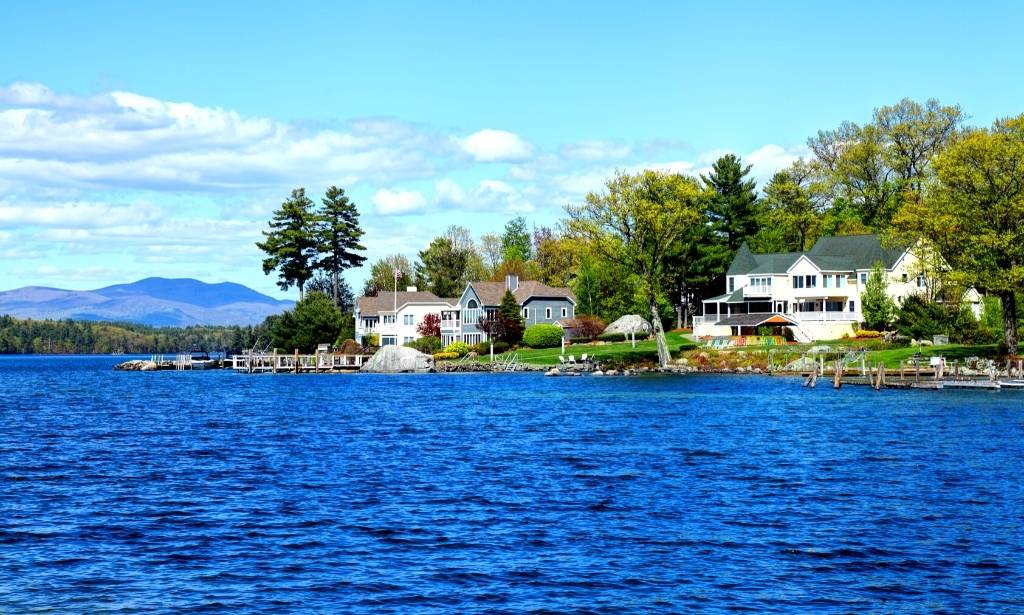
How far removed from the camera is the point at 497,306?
125 metres

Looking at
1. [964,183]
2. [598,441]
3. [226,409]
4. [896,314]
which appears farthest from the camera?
[896,314]

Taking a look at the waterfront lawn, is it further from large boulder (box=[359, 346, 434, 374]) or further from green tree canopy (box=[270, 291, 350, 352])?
green tree canopy (box=[270, 291, 350, 352])

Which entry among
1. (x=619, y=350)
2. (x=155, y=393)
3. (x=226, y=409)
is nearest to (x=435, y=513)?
(x=226, y=409)

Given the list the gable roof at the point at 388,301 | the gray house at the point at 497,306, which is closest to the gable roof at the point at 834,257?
the gray house at the point at 497,306

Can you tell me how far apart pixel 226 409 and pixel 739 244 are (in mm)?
71834

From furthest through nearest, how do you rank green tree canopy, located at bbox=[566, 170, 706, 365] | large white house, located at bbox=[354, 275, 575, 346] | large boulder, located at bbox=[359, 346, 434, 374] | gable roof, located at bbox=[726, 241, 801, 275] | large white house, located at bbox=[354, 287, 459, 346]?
1. large white house, located at bbox=[354, 287, 459, 346]
2. large white house, located at bbox=[354, 275, 575, 346]
3. large boulder, located at bbox=[359, 346, 434, 374]
4. gable roof, located at bbox=[726, 241, 801, 275]
5. green tree canopy, located at bbox=[566, 170, 706, 365]

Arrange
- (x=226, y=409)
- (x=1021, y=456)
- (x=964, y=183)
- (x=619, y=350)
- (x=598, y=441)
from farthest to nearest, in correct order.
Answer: (x=619, y=350), (x=964, y=183), (x=226, y=409), (x=598, y=441), (x=1021, y=456)

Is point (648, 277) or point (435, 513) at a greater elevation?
point (648, 277)

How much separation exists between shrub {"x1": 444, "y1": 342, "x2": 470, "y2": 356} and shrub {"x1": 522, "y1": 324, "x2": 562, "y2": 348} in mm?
6894

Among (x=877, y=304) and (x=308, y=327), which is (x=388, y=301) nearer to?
(x=308, y=327)

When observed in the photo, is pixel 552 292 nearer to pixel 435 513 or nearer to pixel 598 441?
pixel 598 441

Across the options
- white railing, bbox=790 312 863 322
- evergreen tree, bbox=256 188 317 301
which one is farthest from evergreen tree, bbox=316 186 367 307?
white railing, bbox=790 312 863 322

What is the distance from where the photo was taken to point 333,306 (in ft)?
439

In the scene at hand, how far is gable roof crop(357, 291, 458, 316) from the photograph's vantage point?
130950 millimetres
